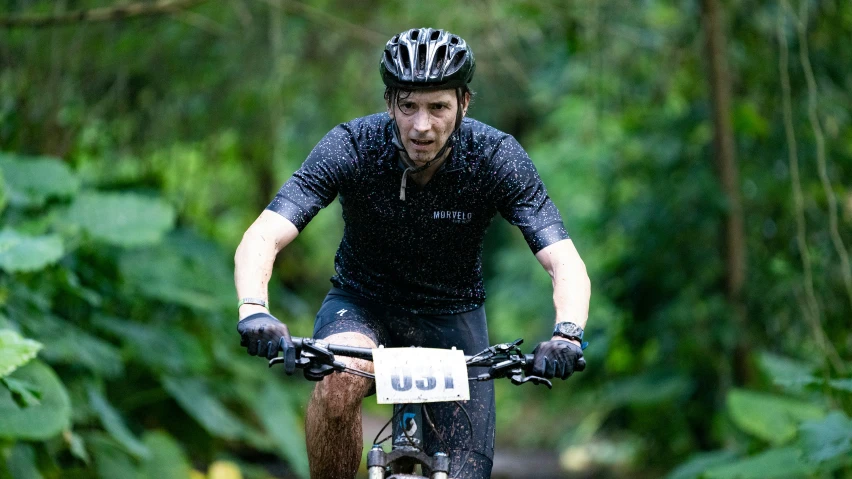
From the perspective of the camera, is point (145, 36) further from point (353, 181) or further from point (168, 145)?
point (353, 181)

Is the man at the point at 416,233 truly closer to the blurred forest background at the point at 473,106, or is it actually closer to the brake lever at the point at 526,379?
the brake lever at the point at 526,379

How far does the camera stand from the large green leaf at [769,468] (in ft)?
19.5

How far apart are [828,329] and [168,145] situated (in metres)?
6.63

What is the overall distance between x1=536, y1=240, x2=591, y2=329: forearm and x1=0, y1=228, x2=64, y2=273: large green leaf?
317cm

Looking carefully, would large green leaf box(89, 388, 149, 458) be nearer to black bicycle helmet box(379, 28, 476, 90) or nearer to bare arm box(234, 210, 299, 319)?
bare arm box(234, 210, 299, 319)

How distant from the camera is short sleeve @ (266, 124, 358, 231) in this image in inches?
148

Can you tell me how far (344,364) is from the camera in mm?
3365

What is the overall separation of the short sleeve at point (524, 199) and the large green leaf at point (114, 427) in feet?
13.4

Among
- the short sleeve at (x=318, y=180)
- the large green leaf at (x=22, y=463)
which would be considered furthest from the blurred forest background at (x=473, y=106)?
A: the short sleeve at (x=318, y=180)

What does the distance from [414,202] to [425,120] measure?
14.3 inches

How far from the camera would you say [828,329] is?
8.24 meters

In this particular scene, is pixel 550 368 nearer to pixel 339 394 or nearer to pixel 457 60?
pixel 339 394

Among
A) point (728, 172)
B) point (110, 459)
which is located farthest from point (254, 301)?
point (728, 172)

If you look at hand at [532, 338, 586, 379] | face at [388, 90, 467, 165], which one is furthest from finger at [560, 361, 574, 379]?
face at [388, 90, 467, 165]
